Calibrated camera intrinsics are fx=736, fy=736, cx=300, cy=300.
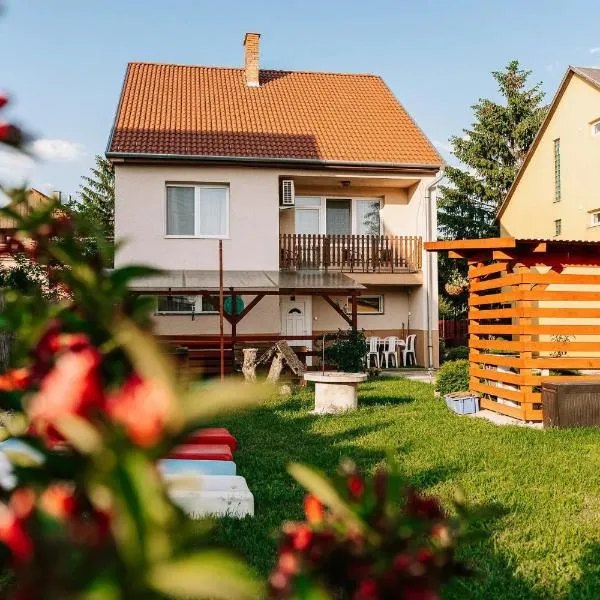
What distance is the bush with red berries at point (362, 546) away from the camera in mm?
795

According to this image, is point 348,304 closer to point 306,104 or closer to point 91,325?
point 306,104

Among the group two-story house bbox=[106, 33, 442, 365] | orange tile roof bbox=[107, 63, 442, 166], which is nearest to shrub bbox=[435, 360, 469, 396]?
two-story house bbox=[106, 33, 442, 365]

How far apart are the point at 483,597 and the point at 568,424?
20.9 ft

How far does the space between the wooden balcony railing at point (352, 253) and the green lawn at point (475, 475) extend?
8.50 metres

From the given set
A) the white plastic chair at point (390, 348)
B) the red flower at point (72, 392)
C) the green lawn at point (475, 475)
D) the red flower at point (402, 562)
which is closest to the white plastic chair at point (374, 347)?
the white plastic chair at point (390, 348)

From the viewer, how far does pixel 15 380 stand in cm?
94

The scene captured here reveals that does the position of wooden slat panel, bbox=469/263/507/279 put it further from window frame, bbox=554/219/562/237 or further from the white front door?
window frame, bbox=554/219/562/237

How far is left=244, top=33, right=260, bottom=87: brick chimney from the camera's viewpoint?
23.3 m

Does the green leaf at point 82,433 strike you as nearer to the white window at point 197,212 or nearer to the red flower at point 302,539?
the red flower at point 302,539

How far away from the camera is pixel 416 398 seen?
1349 centimetres

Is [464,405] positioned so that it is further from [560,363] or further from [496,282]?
[496,282]

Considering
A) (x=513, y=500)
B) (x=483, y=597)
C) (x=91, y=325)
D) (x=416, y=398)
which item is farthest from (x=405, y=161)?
(x=91, y=325)

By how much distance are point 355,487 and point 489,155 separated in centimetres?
3678

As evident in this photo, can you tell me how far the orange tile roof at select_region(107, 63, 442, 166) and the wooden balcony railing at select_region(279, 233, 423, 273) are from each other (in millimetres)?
2296
